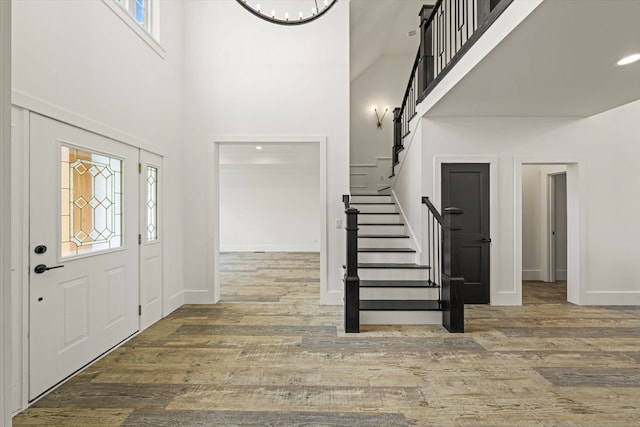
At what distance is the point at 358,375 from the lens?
8.72 ft

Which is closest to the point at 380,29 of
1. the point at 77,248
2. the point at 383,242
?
the point at 383,242

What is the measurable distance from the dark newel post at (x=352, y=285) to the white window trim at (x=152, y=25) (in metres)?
2.87

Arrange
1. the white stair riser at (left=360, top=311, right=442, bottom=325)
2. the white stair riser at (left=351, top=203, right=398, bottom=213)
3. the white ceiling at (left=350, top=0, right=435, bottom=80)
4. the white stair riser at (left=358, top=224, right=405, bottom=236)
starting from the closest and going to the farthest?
the white stair riser at (left=360, top=311, right=442, bottom=325)
the white stair riser at (left=358, top=224, right=405, bottom=236)
the white stair riser at (left=351, top=203, right=398, bottom=213)
the white ceiling at (left=350, top=0, right=435, bottom=80)

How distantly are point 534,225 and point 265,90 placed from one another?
5.24 meters

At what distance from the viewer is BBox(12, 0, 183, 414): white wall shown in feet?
7.40

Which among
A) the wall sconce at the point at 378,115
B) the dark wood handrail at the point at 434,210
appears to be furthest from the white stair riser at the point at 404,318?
the wall sconce at the point at 378,115

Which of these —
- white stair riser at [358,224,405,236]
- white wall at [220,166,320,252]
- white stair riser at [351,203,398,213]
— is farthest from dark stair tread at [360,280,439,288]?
white wall at [220,166,320,252]

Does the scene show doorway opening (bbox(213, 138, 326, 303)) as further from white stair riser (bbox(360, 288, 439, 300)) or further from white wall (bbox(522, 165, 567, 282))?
white stair riser (bbox(360, 288, 439, 300))

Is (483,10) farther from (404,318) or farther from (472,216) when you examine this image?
(404,318)

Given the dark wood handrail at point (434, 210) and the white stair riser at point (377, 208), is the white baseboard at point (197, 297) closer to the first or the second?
the white stair riser at point (377, 208)

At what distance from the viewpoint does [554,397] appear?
7.75 feet

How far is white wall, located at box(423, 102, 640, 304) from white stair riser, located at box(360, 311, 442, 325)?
53.3 inches

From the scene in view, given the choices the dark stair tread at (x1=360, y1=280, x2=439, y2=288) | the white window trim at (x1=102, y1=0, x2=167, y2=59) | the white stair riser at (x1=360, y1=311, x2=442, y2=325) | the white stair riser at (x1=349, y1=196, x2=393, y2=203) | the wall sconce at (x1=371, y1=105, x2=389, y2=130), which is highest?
the wall sconce at (x1=371, y1=105, x2=389, y2=130)

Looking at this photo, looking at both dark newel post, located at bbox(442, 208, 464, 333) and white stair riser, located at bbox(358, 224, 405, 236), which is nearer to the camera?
dark newel post, located at bbox(442, 208, 464, 333)
